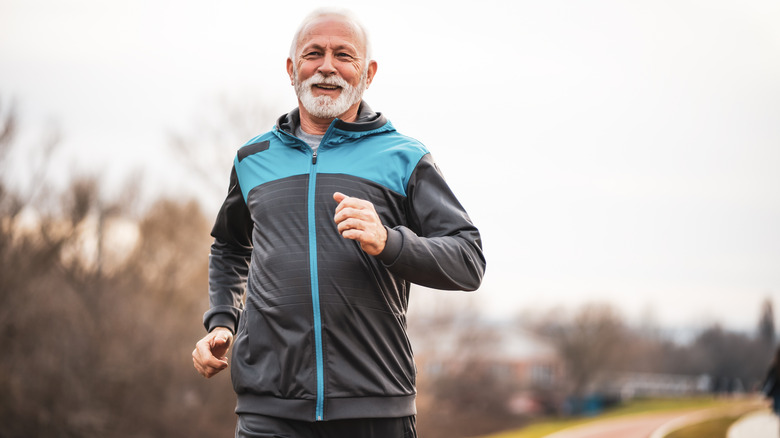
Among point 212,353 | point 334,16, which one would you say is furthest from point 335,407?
point 334,16

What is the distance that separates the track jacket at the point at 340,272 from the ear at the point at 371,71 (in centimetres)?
19

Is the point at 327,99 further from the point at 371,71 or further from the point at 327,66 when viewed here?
the point at 371,71

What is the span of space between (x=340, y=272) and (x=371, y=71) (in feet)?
2.85

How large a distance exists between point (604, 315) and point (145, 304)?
199 ft

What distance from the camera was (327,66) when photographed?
2896mm

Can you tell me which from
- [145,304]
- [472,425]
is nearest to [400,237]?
[145,304]

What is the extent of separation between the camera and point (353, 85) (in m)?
2.95

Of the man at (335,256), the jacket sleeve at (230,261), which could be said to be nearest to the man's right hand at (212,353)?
the man at (335,256)

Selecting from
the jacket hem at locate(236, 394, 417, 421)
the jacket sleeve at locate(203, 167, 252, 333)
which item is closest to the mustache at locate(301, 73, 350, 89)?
the jacket sleeve at locate(203, 167, 252, 333)

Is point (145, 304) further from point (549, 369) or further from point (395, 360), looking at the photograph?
point (549, 369)

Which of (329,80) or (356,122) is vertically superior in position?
(329,80)

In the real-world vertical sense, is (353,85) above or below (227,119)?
below

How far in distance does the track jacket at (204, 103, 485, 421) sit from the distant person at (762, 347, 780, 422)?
8788 millimetres

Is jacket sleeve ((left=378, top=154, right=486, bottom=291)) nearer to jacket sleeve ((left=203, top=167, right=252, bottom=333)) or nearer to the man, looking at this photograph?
the man
